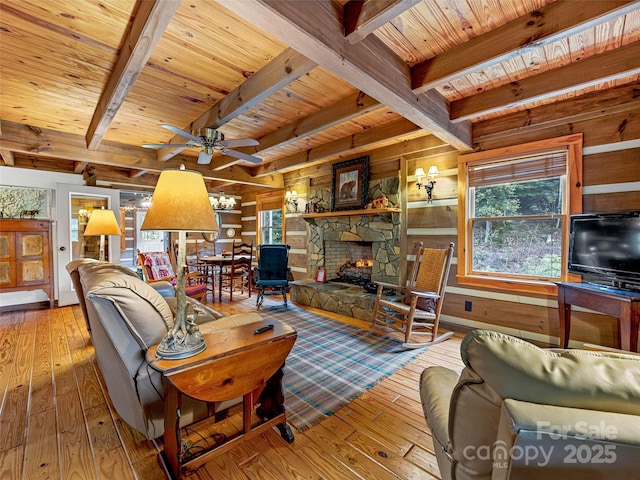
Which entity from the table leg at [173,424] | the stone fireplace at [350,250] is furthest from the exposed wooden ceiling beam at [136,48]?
the stone fireplace at [350,250]

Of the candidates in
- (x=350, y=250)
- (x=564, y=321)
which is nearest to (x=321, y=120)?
(x=350, y=250)

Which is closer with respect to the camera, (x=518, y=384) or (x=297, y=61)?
(x=518, y=384)

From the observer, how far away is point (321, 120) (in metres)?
2.90

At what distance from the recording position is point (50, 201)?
180 inches

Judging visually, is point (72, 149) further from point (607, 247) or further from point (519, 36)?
point (607, 247)

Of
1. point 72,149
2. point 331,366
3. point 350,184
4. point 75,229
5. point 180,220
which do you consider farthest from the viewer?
point 75,229

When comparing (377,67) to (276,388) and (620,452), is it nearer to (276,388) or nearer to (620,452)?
(620,452)

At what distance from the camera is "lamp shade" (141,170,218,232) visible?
4.32 feet

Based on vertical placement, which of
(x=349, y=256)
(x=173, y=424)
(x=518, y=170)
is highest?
(x=518, y=170)

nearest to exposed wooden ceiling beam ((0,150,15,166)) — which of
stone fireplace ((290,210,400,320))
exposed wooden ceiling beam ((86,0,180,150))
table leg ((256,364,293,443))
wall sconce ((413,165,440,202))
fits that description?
exposed wooden ceiling beam ((86,0,180,150))

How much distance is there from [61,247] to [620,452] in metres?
6.21

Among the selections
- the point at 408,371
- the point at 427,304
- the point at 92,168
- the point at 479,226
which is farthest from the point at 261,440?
the point at 92,168

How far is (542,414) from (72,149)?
484 centimetres

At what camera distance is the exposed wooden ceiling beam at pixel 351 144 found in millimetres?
3227
